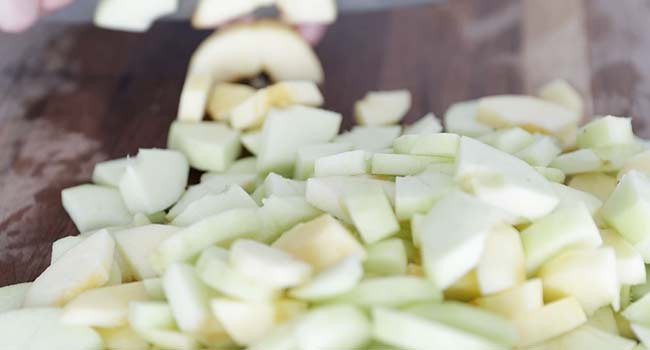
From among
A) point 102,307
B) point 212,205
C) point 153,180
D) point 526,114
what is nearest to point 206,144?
point 153,180

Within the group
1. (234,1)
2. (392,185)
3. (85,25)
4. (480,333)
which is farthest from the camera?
(85,25)

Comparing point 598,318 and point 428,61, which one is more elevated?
point 428,61

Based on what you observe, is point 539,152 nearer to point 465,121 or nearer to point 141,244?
point 465,121

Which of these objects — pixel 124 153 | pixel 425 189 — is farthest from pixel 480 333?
pixel 124 153

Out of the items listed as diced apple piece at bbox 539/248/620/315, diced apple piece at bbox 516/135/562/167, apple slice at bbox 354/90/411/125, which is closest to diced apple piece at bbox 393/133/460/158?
diced apple piece at bbox 516/135/562/167

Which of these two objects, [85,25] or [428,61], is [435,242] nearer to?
[428,61]

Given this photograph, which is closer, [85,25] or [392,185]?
[392,185]

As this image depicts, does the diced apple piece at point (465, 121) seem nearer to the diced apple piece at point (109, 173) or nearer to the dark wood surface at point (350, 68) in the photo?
the dark wood surface at point (350, 68)
